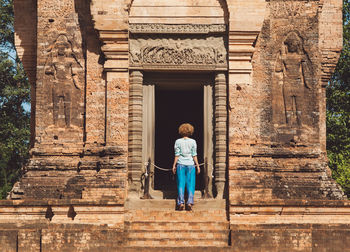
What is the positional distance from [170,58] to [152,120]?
1.31m

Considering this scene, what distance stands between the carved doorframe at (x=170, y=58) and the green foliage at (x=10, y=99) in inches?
593

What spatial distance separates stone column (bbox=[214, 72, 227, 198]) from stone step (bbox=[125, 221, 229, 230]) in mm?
778

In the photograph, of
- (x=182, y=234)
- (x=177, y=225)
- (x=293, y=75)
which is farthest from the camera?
(x=293, y=75)

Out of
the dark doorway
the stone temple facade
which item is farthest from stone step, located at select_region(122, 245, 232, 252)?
the dark doorway

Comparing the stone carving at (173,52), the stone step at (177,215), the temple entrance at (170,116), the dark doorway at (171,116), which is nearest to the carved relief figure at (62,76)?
the stone carving at (173,52)

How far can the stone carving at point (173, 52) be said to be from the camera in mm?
13586

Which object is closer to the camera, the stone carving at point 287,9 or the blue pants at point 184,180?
the blue pants at point 184,180

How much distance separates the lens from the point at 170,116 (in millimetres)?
19016

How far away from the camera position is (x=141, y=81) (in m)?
13.7

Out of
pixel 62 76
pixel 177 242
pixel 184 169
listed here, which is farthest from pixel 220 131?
pixel 62 76

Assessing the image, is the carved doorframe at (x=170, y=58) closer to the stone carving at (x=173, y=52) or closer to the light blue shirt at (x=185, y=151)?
the stone carving at (x=173, y=52)

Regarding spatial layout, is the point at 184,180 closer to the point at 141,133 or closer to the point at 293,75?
the point at 141,133

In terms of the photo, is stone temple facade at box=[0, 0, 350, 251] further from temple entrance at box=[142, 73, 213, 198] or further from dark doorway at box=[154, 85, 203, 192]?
dark doorway at box=[154, 85, 203, 192]

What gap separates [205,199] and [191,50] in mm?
2950
